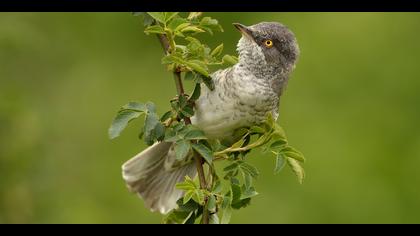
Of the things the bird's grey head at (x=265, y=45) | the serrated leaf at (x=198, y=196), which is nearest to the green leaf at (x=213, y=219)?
the serrated leaf at (x=198, y=196)

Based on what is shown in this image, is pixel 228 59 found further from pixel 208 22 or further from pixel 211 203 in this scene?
pixel 211 203

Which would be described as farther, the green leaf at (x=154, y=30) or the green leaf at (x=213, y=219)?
the green leaf at (x=213, y=219)

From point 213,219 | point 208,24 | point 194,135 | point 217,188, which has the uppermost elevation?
point 208,24

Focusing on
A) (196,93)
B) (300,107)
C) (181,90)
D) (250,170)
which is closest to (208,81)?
(196,93)

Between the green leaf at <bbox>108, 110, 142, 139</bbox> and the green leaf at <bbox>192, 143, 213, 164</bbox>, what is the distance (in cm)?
25

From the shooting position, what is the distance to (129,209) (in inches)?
300

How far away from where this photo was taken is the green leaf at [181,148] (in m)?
3.99

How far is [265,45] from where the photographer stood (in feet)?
15.9

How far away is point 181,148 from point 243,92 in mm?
786

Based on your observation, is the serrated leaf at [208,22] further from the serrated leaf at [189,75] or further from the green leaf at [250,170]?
the green leaf at [250,170]

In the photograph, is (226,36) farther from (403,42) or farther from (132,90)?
(403,42)

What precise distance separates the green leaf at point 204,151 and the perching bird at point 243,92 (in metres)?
0.61

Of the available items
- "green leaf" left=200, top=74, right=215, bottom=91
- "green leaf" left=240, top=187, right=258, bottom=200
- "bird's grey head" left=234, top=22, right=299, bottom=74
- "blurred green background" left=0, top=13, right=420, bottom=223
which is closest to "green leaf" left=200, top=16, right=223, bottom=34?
"green leaf" left=200, top=74, right=215, bottom=91

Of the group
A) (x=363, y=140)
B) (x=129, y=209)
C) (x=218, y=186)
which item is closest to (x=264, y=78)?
(x=218, y=186)
